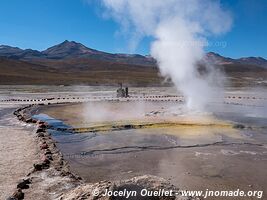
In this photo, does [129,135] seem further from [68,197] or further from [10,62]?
[10,62]

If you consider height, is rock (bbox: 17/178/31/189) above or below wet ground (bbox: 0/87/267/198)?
below

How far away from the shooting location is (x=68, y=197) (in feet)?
22.1

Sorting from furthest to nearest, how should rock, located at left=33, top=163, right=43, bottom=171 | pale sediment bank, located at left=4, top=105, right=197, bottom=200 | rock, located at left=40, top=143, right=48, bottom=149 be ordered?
rock, located at left=40, top=143, right=48, bottom=149 → rock, located at left=33, top=163, right=43, bottom=171 → pale sediment bank, located at left=4, top=105, right=197, bottom=200

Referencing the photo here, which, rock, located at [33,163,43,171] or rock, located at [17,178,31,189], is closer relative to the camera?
rock, located at [17,178,31,189]

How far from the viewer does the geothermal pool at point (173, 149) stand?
9.02 metres

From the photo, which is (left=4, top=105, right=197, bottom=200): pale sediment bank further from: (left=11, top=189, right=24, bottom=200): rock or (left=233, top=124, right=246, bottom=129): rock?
(left=233, top=124, right=246, bottom=129): rock

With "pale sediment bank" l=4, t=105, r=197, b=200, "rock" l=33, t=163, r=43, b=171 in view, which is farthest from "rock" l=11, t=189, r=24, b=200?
"rock" l=33, t=163, r=43, b=171

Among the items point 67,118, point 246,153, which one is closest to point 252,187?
point 246,153

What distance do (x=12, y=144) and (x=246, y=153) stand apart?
282 inches

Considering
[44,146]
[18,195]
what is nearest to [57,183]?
[18,195]

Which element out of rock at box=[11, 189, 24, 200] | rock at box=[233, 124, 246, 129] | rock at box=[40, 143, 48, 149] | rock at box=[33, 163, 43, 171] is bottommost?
rock at box=[11, 189, 24, 200]

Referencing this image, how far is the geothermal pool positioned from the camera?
9023 millimetres

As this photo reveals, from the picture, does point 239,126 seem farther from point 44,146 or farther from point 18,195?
point 18,195

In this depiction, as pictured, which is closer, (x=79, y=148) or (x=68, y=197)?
(x=68, y=197)
